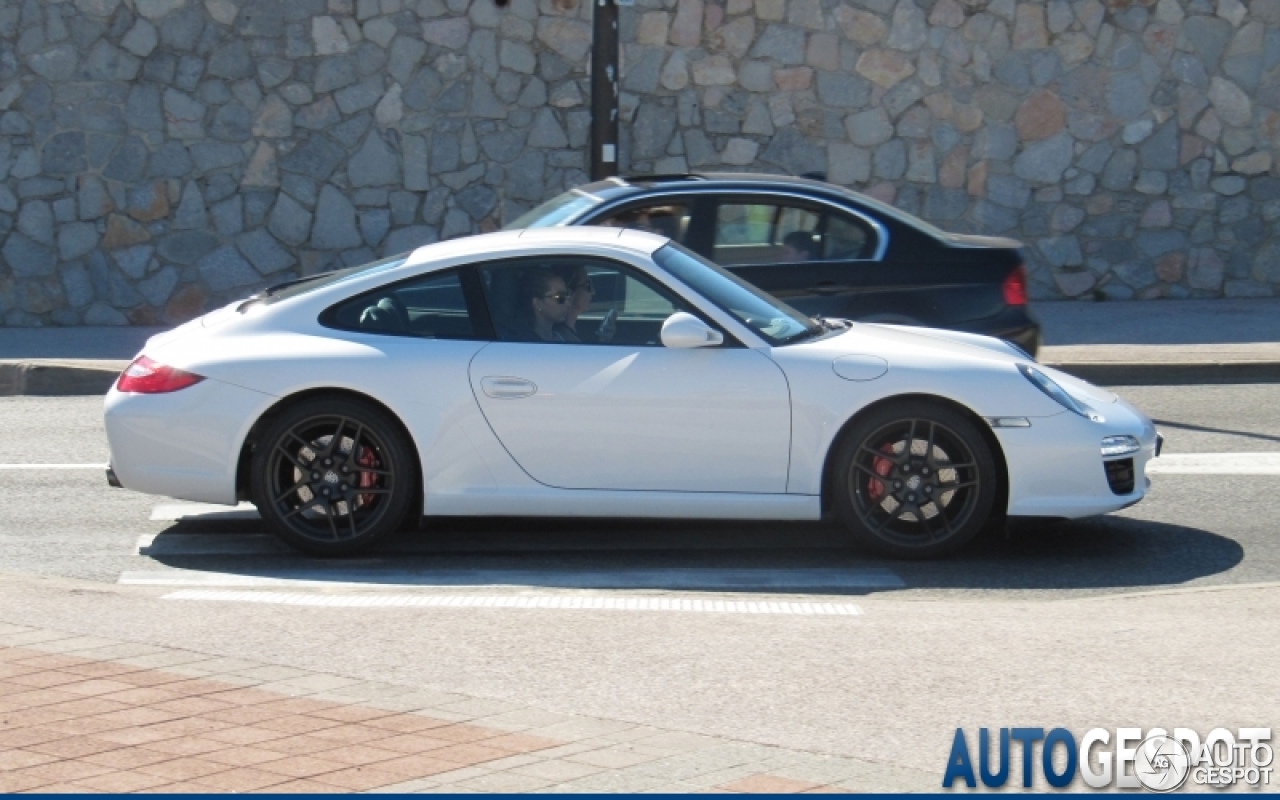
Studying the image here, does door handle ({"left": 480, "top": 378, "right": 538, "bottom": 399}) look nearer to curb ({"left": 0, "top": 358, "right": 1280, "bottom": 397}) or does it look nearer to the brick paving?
the brick paving

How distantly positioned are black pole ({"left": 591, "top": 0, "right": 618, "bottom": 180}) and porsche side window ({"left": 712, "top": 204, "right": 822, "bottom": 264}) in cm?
335

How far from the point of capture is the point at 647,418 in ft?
24.7

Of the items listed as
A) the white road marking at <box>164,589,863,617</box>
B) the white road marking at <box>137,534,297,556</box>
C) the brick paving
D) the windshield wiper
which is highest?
the windshield wiper

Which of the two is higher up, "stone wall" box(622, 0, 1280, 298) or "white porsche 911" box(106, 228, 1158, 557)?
"stone wall" box(622, 0, 1280, 298)

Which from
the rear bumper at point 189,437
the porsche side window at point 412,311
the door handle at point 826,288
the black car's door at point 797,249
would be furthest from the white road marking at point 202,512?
the door handle at point 826,288

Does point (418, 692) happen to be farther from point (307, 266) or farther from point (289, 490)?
point (307, 266)

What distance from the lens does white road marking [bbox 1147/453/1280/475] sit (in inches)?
380

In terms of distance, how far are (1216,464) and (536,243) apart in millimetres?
4186

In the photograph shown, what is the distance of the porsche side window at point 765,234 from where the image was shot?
10914 millimetres

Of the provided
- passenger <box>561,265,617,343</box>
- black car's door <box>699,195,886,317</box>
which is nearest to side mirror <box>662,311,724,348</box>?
passenger <box>561,265,617,343</box>

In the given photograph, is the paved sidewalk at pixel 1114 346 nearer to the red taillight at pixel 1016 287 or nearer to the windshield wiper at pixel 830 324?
the red taillight at pixel 1016 287

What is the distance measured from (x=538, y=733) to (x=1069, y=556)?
3.64m

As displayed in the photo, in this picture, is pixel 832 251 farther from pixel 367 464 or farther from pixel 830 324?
pixel 367 464

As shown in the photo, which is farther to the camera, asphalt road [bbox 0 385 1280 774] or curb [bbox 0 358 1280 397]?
curb [bbox 0 358 1280 397]
